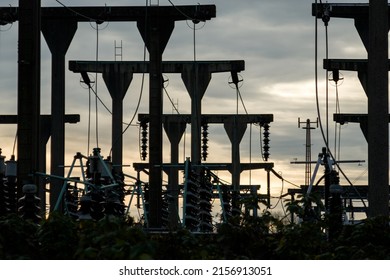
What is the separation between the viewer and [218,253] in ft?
35.9

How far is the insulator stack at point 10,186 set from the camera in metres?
29.6

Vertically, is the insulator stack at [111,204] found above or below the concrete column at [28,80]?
below

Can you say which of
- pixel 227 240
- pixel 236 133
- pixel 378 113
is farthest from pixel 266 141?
pixel 227 240

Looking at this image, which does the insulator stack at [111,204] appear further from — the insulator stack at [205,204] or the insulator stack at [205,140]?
the insulator stack at [205,140]

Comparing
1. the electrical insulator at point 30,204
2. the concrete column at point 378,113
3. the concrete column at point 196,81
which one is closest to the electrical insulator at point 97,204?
the electrical insulator at point 30,204

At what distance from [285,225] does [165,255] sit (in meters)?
1.79

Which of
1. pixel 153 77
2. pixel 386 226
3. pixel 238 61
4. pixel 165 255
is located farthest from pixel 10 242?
pixel 238 61

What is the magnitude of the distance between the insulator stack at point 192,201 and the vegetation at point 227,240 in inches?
817

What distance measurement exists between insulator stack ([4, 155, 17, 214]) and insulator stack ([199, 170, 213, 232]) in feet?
23.3

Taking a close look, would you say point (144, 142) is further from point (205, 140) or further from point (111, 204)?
point (111, 204)

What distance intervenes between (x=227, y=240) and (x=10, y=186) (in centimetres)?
1914

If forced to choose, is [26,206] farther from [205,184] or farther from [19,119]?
[205,184]

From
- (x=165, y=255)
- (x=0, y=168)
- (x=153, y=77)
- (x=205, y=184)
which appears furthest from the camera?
(x=205, y=184)
